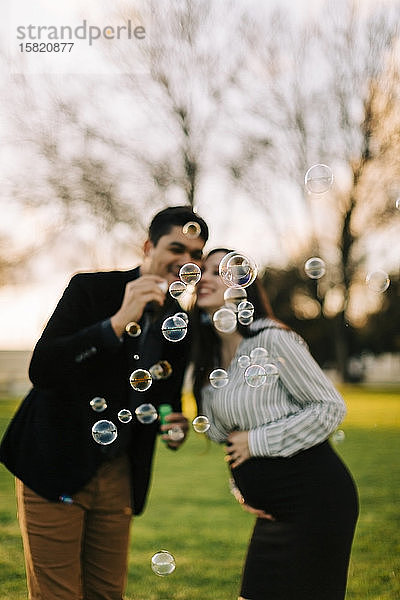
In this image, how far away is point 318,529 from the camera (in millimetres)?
1570

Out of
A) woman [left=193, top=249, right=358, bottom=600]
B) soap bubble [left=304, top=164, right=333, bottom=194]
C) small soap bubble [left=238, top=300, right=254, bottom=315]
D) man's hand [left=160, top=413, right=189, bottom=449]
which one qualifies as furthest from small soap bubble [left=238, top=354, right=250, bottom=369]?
soap bubble [left=304, top=164, right=333, bottom=194]

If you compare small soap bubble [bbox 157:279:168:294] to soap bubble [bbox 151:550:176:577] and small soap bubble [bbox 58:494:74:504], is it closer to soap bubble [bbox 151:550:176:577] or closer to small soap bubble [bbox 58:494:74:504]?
small soap bubble [bbox 58:494:74:504]

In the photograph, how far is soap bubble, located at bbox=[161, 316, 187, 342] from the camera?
194 centimetres

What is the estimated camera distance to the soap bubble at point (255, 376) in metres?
1.56

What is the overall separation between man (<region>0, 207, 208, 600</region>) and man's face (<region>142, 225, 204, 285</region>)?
0.02 meters

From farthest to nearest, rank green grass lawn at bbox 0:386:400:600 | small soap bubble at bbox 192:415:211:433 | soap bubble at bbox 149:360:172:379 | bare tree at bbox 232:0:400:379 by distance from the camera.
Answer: bare tree at bbox 232:0:400:379 < green grass lawn at bbox 0:386:400:600 < soap bubble at bbox 149:360:172:379 < small soap bubble at bbox 192:415:211:433

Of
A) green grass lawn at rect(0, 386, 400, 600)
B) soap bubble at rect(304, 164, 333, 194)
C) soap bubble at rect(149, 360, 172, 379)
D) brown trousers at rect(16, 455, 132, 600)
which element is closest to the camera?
brown trousers at rect(16, 455, 132, 600)

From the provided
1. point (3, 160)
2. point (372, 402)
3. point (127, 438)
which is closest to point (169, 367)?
point (127, 438)

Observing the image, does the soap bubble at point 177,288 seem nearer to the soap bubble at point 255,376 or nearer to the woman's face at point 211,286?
the woman's face at point 211,286

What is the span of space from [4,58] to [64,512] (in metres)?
2.23

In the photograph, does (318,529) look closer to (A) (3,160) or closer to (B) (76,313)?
(B) (76,313)

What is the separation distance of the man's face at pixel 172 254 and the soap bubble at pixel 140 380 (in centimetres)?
29

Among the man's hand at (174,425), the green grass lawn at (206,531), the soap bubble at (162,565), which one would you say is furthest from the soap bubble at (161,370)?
the green grass lawn at (206,531)

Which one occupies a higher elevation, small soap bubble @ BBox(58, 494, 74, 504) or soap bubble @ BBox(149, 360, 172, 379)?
soap bubble @ BBox(149, 360, 172, 379)
